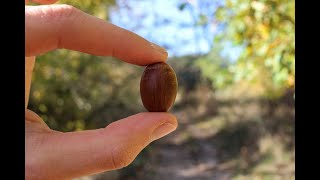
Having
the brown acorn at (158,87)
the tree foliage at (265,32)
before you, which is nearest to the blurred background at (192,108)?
the tree foliage at (265,32)

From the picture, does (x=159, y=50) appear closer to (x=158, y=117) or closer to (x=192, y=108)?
(x=158, y=117)

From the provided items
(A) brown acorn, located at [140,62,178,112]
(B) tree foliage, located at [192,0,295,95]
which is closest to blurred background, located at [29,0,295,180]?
(B) tree foliage, located at [192,0,295,95]

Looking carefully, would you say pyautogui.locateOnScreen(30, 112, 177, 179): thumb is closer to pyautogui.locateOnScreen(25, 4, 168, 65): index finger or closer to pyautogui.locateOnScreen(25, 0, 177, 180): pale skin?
pyautogui.locateOnScreen(25, 0, 177, 180): pale skin

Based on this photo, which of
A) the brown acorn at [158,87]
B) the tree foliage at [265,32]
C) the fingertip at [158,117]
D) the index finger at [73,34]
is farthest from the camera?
the tree foliage at [265,32]

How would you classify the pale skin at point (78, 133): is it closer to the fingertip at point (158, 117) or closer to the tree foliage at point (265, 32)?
the fingertip at point (158, 117)
